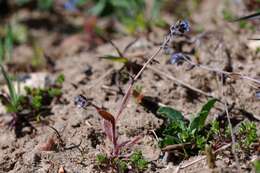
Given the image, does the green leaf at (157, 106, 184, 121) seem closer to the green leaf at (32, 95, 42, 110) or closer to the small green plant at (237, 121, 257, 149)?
the small green plant at (237, 121, 257, 149)

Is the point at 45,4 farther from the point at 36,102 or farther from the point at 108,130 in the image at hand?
the point at 108,130

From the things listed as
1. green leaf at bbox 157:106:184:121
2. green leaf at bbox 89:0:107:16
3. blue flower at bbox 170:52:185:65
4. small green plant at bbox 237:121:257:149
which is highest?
green leaf at bbox 89:0:107:16

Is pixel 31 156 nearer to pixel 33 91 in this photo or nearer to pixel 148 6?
pixel 33 91

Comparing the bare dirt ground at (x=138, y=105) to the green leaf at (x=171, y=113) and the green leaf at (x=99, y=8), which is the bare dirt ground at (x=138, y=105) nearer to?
the green leaf at (x=171, y=113)

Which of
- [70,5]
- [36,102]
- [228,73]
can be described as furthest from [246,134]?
[70,5]

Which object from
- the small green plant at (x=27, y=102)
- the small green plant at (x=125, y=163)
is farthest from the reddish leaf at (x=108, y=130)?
the small green plant at (x=27, y=102)

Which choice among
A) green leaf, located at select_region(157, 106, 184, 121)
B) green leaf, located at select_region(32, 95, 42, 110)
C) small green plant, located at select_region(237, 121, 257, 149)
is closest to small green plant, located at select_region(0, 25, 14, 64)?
green leaf, located at select_region(32, 95, 42, 110)

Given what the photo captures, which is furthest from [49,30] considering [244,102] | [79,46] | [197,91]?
[244,102]
